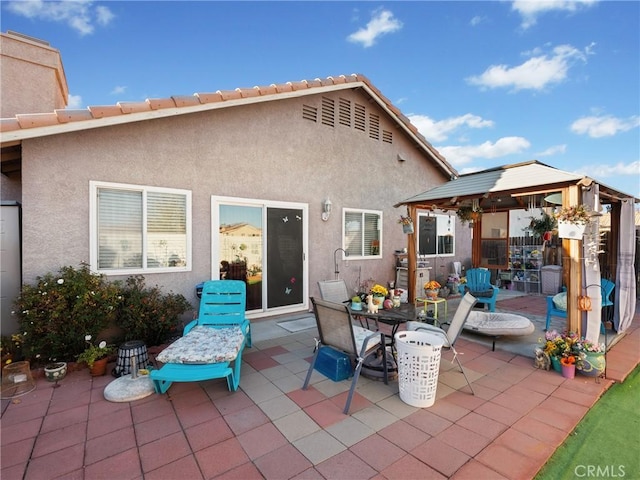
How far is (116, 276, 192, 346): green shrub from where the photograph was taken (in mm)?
4555

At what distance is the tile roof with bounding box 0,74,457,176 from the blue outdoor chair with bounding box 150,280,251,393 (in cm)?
296

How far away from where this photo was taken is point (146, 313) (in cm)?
463

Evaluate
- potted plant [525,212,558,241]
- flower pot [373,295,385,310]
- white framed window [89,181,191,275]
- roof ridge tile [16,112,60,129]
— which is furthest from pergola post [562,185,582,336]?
roof ridge tile [16,112,60,129]

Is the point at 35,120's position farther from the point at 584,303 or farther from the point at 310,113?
the point at 584,303

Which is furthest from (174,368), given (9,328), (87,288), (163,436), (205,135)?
(205,135)

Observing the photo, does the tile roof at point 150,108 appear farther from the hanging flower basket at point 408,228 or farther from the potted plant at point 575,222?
the potted plant at point 575,222

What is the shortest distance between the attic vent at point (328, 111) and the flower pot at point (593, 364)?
678 cm

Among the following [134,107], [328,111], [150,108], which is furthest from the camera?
[328,111]

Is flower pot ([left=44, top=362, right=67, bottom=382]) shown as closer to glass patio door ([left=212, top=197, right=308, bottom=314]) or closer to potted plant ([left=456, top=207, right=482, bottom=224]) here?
glass patio door ([left=212, top=197, right=308, bottom=314])

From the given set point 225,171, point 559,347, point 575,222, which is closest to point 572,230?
point 575,222

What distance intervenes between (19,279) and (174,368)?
10.3 feet

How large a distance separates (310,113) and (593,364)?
7067 millimetres

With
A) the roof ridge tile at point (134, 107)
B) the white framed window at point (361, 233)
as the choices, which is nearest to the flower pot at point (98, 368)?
the roof ridge tile at point (134, 107)

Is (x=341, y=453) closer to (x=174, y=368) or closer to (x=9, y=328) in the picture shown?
(x=174, y=368)
